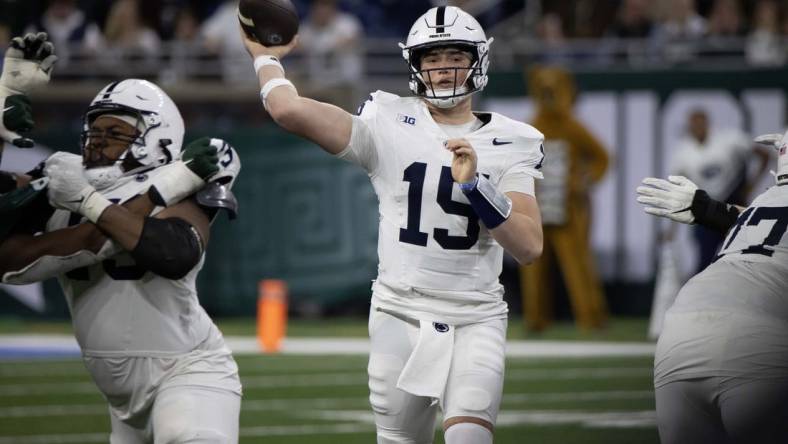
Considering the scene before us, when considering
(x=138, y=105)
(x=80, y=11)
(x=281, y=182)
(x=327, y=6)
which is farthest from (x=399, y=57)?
(x=138, y=105)

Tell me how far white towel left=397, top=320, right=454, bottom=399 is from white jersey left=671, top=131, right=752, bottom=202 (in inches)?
298

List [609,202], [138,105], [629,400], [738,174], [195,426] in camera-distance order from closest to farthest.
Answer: [195,426], [138,105], [629,400], [738,174], [609,202]

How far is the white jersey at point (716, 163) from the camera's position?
38.6 ft

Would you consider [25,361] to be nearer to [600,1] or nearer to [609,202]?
[609,202]

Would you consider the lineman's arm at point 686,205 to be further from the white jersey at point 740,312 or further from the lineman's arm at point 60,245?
the lineman's arm at point 60,245

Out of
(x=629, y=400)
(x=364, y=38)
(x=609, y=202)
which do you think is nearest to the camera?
(x=629, y=400)

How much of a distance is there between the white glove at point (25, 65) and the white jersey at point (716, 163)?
7.92m

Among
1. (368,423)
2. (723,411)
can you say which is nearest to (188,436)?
(723,411)

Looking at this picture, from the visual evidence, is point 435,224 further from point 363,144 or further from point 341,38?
point 341,38

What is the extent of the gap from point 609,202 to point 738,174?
5.23 feet

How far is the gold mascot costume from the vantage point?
1198 centimetres

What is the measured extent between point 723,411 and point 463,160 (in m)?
1.13

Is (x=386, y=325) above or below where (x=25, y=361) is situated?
above

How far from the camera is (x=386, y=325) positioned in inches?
185
